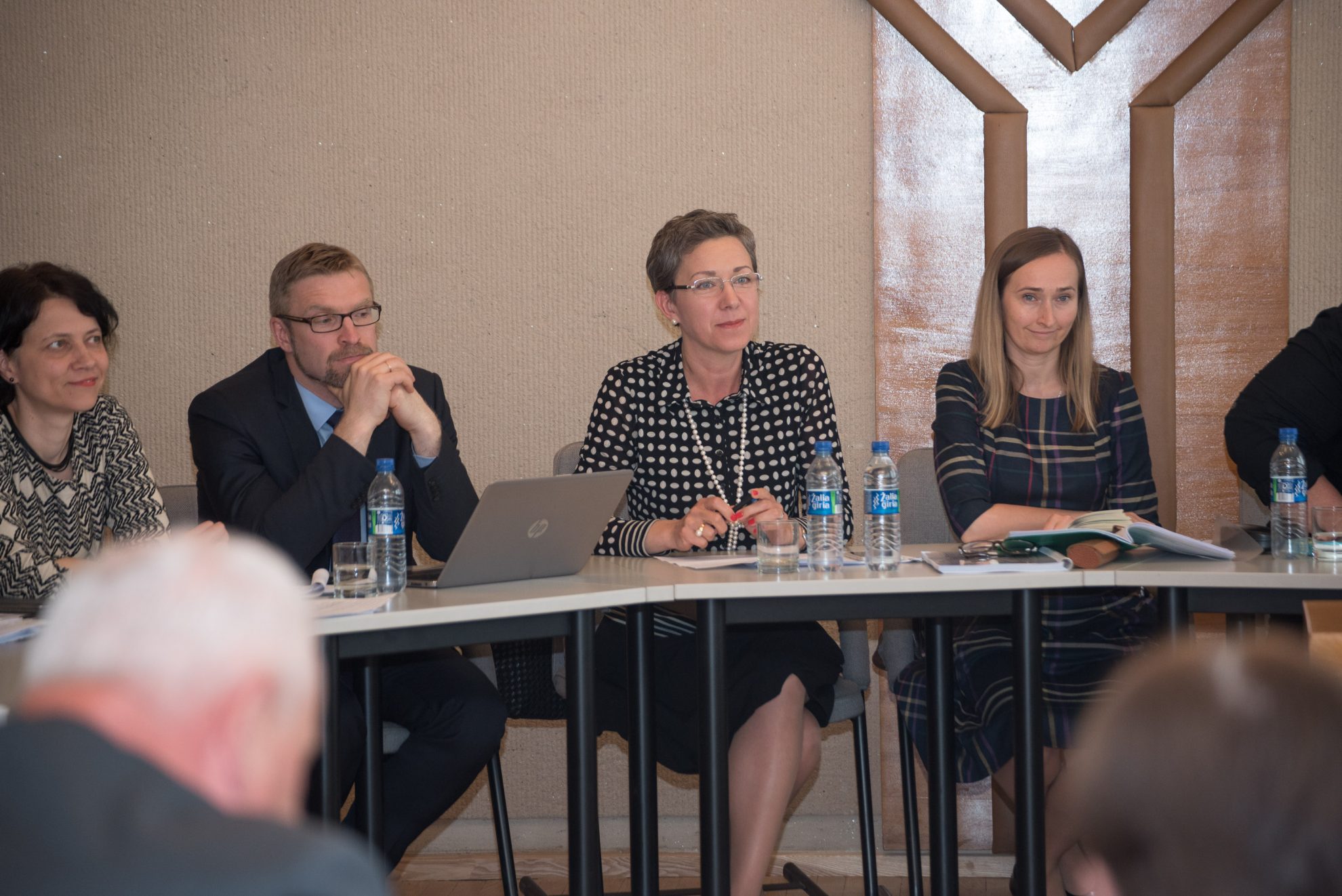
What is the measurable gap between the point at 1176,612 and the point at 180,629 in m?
1.99

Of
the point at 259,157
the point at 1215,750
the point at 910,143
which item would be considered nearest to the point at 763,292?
the point at 910,143

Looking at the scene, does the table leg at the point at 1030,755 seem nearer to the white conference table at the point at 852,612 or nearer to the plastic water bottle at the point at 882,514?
the white conference table at the point at 852,612

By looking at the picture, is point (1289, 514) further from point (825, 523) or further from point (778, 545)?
point (778, 545)

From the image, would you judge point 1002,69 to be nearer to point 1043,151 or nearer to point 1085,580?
point 1043,151

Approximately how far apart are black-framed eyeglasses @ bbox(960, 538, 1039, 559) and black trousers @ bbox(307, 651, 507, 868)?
39.9 inches

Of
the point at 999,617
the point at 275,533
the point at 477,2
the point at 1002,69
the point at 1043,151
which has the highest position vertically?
the point at 477,2

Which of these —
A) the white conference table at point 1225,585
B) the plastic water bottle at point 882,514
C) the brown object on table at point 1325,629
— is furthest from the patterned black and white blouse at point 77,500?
the brown object on table at point 1325,629

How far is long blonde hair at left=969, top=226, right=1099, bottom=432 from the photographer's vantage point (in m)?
2.83

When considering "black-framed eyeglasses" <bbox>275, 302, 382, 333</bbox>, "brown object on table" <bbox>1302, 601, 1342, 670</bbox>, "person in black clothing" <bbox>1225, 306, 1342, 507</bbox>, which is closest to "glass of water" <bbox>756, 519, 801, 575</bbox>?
"brown object on table" <bbox>1302, 601, 1342, 670</bbox>

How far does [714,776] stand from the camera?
89.7 inches

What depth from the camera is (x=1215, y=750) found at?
646 millimetres

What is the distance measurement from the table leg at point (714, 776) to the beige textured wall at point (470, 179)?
4.11 ft

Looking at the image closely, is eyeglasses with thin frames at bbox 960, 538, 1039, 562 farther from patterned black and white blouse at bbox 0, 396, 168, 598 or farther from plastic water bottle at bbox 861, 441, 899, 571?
patterned black and white blouse at bbox 0, 396, 168, 598

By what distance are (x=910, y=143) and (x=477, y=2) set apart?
1.27 metres
